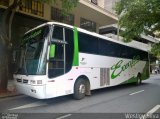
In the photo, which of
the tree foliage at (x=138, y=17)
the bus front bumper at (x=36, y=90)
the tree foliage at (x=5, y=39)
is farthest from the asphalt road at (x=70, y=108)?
the tree foliage at (x=138, y=17)

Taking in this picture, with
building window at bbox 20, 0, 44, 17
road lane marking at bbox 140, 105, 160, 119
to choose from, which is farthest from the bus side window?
building window at bbox 20, 0, 44, 17

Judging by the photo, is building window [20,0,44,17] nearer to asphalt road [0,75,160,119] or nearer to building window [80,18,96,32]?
building window [80,18,96,32]

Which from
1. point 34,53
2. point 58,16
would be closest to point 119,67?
point 34,53

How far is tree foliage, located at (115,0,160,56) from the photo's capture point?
13.5 metres

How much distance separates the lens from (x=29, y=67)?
8.92 meters

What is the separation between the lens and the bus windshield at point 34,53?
8391mm

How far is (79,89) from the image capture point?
10156mm

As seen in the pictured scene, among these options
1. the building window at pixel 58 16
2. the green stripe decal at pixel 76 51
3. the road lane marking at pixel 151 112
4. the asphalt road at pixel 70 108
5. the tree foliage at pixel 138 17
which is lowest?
the road lane marking at pixel 151 112

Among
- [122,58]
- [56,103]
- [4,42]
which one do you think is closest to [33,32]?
[4,42]

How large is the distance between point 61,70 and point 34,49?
4.61 ft

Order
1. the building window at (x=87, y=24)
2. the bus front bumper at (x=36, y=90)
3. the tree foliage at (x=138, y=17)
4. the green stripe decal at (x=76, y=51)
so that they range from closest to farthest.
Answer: the bus front bumper at (x=36, y=90), the green stripe decal at (x=76, y=51), the tree foliage at (x=138, y=17), the building window at (x=87, y=24)

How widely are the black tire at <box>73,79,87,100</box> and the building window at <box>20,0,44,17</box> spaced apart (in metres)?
8.47

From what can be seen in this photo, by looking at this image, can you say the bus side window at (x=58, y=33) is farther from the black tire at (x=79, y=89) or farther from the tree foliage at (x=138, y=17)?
the tree foliage at (x=138, y=17)

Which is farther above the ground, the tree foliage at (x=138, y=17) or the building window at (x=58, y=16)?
the building window at (x=58, y=16)
